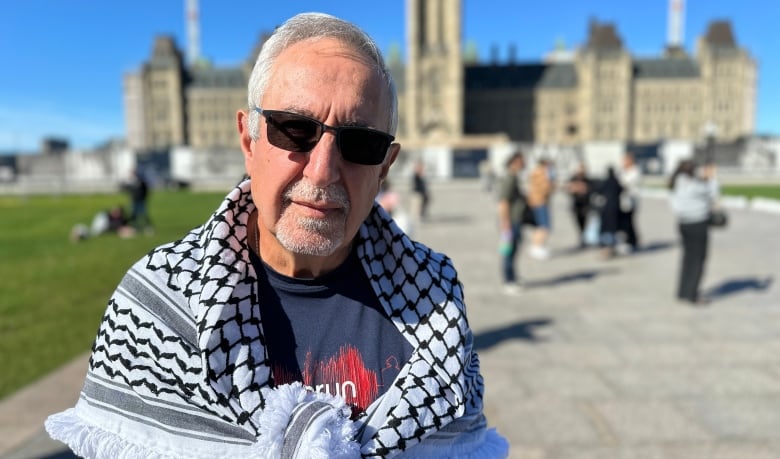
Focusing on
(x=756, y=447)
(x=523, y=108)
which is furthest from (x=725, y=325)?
(x=523, y=108)

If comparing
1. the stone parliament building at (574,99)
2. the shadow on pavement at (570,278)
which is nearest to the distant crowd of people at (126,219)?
the shadow on pavement at (570,278)

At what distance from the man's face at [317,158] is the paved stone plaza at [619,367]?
8.59ft

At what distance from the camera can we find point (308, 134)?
131cm

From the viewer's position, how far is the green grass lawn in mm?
5145

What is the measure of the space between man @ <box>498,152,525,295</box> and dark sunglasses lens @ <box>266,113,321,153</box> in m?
6.53

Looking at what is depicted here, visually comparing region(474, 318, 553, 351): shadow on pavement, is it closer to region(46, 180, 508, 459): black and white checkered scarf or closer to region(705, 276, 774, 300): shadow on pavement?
region(705, 276, 774, 300): shadow on pavement

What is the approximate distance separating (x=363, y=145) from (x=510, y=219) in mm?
6570

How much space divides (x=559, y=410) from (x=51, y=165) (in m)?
53.7

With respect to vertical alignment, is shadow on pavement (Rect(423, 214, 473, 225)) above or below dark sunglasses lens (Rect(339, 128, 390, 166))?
below

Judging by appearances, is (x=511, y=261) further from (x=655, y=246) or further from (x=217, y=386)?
(x=217, y=386)

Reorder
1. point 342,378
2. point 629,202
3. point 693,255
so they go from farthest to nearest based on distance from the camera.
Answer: point 629,202 → point 693,255 → point 342,378

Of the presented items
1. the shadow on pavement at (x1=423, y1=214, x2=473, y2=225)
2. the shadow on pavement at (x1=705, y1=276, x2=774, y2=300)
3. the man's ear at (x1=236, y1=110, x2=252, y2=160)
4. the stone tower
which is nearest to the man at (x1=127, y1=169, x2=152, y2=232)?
the shadow on pavement at (x1=423, y1=214, x2=473, y2=225)

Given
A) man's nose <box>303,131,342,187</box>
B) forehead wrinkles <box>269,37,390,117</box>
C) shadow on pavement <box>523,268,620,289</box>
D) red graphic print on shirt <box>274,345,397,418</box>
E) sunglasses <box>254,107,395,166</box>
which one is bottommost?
shadow on pavement <box>523,268,620,289</box>

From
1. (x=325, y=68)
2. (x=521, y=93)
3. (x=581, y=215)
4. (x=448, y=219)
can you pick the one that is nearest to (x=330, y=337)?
(x=325, y=68)
